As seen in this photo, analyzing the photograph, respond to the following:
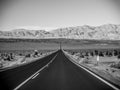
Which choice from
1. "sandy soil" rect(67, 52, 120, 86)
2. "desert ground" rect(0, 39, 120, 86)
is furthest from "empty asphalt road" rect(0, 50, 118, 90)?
"desert ground" rect(0, 39, 120, 86)

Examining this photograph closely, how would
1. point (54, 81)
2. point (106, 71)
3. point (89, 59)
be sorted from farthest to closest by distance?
point (89, 59)
point (106, 71)
point (54, 81)

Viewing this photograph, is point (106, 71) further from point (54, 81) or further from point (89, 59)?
point (89, 59)

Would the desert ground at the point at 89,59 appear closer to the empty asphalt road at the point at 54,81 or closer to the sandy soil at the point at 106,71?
the sandy soil at the point at 106,71

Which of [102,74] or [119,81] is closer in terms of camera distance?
[119,81]

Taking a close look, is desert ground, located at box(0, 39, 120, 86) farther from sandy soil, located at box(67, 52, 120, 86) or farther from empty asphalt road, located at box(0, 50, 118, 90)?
empty asphalt road, located at box(0, 50, 118, 90)

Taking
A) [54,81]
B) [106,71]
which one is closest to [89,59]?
[106,71]

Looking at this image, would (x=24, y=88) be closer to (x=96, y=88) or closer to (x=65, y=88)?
(x=65, y=88)

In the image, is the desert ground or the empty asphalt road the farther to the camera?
the desert ground

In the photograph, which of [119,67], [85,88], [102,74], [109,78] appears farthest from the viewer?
[119,67]

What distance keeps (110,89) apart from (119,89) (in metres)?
0.36

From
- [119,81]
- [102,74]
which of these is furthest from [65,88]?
[102,74]

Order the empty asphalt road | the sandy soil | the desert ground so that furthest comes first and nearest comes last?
the desert ground → the sandy soil → the empty asphalt road

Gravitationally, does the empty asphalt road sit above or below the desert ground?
above

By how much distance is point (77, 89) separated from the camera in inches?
343
